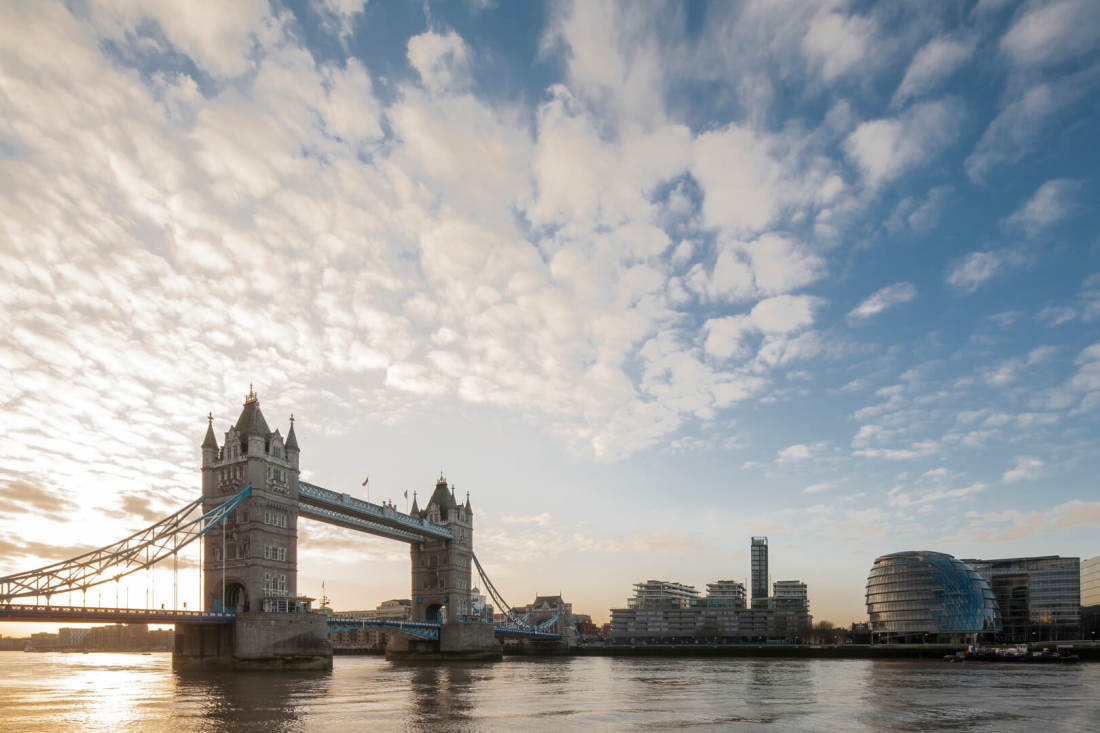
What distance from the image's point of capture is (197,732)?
37.6 meters

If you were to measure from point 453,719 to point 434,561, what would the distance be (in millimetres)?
90614

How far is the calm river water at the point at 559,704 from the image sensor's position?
→ 4188cm

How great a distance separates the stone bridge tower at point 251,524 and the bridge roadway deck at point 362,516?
262 inches

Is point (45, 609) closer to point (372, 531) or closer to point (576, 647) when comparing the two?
point (372, 531)

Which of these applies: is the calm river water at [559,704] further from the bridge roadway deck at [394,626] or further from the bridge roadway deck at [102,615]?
the bridge roadway deck at [394,626]

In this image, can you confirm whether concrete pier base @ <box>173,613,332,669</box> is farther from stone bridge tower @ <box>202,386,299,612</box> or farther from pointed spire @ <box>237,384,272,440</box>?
pointed spire @ <box>237,384,272,440</box>

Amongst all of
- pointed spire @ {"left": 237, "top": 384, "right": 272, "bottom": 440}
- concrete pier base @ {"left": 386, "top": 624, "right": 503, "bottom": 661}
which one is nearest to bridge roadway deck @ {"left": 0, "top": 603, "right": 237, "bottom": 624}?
pointed spire @ {"left": 237, "top": 384, "right": 272, "bottom": 440}

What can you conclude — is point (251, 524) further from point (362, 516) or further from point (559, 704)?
point (559, 704)

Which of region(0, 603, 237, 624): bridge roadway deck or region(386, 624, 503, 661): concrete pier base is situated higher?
region(0, 603, 237, 624): bridge roadway deck

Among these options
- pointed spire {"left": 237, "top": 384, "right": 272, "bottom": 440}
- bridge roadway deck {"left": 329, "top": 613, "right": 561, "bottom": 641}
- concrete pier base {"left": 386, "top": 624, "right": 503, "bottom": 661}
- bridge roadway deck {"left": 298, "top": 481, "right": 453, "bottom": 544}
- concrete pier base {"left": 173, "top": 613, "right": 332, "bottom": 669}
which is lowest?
concrete pier base {"left": 386, "top": 624, "right": 503, "bottom": 661}

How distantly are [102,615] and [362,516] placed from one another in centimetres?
4434

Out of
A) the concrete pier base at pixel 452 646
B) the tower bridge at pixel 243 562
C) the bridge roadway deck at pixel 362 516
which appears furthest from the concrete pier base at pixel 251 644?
the concrete pier base at pixel 452 646

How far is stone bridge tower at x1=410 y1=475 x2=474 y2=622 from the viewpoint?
12938 cm

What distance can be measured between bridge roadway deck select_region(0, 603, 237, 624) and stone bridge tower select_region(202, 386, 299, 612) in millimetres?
5999
